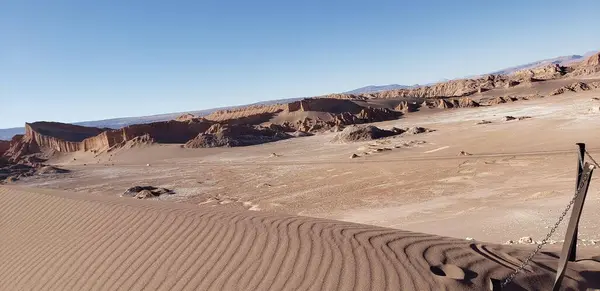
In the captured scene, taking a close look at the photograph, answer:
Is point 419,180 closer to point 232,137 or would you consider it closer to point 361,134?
point 361,134

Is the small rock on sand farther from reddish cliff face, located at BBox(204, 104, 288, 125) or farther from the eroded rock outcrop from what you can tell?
the eroded rock outcrop

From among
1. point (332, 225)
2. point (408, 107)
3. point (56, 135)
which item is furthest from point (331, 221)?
point (56, 135)

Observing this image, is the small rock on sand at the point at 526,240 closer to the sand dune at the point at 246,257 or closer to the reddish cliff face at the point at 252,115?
the sand dune at the point at 246,257

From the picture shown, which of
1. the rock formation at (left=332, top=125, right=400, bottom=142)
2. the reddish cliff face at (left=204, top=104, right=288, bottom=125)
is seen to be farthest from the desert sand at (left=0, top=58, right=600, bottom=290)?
the reddish cliff face at (left=204, top=104, right=288, bottom=125)

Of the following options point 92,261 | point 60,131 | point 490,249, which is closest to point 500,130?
point 490,249

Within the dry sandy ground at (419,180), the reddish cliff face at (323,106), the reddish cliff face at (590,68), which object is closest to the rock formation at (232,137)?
the dry sandy ground at (419,180)
